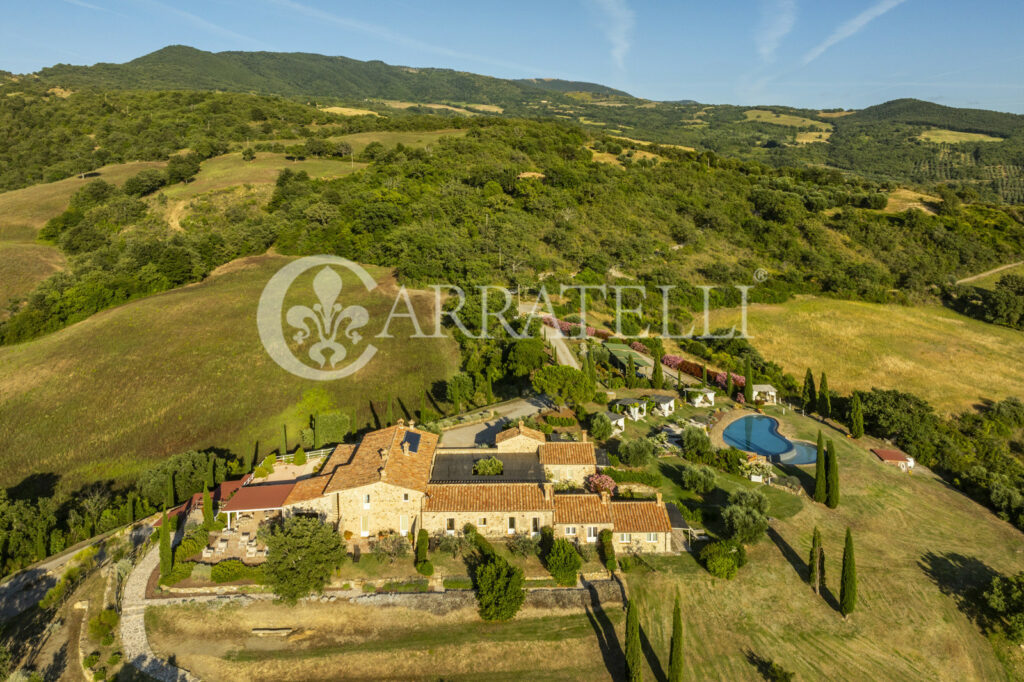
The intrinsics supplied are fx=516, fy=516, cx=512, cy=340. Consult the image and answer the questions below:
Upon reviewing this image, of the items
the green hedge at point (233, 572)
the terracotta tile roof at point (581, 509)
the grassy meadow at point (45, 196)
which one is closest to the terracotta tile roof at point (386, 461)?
the green hedge at point (233, 572)

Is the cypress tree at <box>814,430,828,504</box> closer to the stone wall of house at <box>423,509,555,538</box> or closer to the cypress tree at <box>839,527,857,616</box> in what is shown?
the cypress tree at <box>839,527,857,616</box>

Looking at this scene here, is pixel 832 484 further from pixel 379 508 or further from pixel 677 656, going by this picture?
pixel 379 508

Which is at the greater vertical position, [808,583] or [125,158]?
[125,158]

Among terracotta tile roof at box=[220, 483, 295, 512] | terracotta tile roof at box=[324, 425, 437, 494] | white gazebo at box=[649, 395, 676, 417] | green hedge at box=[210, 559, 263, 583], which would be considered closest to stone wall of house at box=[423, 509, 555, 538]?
terracotta tile roof at box=[324, 425, 437, 494]

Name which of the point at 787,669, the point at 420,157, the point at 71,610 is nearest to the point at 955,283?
the point at 787,669

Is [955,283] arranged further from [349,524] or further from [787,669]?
[349,524]

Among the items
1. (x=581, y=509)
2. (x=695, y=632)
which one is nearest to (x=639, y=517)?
(x=581, y=509)
